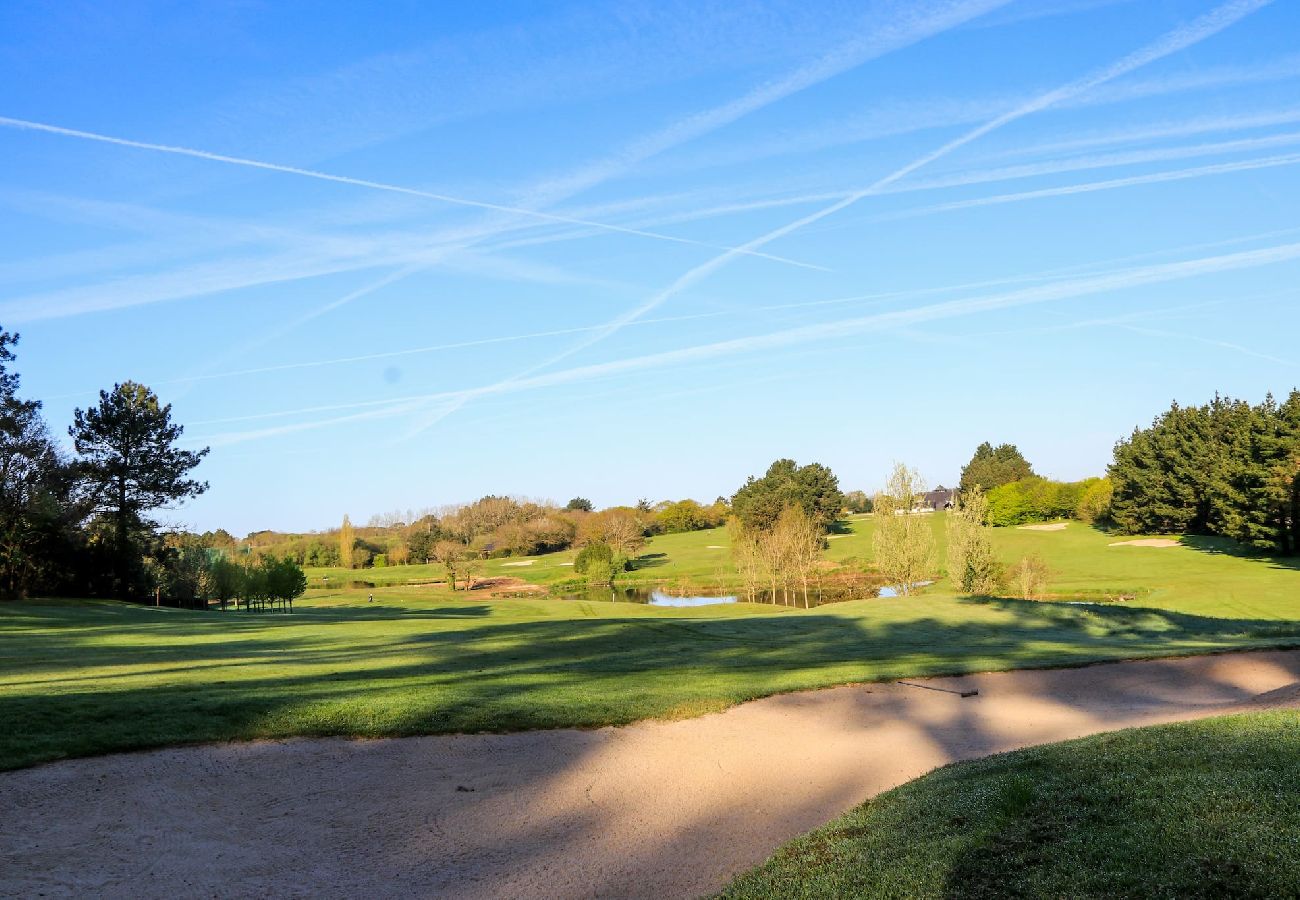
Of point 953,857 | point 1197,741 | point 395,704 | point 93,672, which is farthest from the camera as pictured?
point 93,672

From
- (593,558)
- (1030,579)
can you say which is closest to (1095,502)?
(1030,579)

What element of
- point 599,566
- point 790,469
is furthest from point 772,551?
point 790,469

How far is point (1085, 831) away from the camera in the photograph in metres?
5.74

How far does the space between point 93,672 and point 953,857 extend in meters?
15.4

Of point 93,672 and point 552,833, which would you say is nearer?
point 552,833

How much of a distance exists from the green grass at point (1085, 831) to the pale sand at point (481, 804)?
1.41 metres

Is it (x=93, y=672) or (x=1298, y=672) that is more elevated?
(x=93, y=672)

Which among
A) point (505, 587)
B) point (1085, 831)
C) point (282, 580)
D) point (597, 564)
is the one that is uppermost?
point (282, 580)

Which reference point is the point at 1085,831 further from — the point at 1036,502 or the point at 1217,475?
the point at 1036,502

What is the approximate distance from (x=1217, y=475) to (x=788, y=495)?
4202cm

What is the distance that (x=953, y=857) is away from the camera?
5695 millimetres

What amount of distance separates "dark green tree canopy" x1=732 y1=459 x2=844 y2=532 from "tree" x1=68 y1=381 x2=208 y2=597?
56.7m

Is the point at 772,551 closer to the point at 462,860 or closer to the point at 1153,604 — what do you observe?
the point at 1153,604

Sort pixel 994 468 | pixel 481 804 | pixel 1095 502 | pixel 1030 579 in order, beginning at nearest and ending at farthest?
pixel 481 804, pixel 1030 579, pixel 1095 502, pixel 994 468
